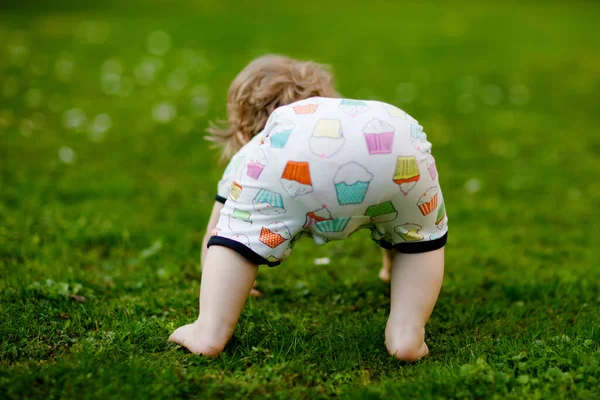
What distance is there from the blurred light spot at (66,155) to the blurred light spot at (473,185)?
289cm

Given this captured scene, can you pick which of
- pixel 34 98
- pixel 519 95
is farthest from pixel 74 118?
pixel 519 95

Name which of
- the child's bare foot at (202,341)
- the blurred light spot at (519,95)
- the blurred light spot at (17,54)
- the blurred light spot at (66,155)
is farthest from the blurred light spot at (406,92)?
the child's bare foot at (202,341)

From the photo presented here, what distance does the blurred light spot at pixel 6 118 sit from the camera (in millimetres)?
5371

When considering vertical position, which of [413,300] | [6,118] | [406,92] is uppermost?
[406,92]

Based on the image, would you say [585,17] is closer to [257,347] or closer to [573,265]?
[573,265]

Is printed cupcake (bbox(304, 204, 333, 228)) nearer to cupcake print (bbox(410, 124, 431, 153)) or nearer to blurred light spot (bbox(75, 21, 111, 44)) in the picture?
cupcake print (bbox(410, 124, 431, 153))

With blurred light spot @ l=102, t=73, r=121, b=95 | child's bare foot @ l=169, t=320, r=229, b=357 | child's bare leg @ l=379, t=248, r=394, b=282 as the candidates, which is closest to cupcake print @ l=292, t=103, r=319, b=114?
child's bare foot @ l=169, t=320, r=229, b=357

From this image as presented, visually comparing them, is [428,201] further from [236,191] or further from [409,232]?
A: [236,191]

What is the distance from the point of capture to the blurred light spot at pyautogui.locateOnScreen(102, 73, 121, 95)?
6.57m

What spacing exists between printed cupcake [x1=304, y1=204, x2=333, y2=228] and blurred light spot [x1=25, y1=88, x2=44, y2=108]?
14.9 ft

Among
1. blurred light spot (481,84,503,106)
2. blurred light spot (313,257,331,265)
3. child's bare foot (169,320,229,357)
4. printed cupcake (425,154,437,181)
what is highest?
blurred light spot (481,84,503,106)

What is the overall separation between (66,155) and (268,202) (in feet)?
10.2

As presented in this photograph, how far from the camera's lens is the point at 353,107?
2201 mm

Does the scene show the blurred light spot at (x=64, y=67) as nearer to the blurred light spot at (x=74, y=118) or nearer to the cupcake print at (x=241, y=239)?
the blurred light spot at (x=74, y=118)
